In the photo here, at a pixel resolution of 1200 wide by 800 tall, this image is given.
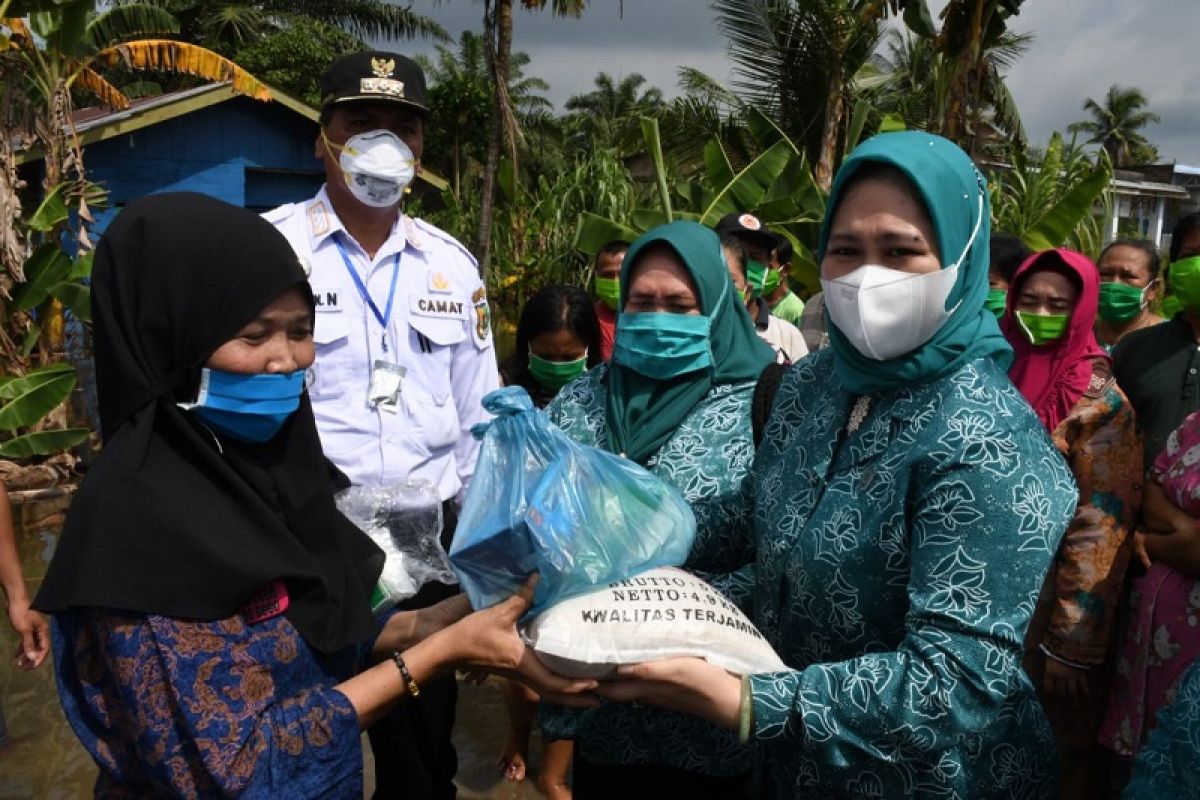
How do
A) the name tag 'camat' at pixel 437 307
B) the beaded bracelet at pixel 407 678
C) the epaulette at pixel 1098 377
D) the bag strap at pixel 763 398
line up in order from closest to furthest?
1. the beaded bracelet at pixel 407 678
2. the bag strap at pixel 763 398
3. the name tag 'camat' at pixel 437 307
4. the epaulette at pixel 1098 377

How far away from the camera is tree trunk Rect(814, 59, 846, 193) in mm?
11945

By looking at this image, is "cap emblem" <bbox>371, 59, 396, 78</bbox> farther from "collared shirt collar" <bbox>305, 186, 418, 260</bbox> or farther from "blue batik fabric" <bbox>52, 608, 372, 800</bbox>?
"blue batik fabric" <bbox>52, 608, 372, 800</bbox>

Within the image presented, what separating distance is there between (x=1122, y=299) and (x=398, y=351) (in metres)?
3.66

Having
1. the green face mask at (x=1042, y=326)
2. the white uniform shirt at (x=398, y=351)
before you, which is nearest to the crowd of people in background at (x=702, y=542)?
the white uniform shirt at (x=398, y=351)

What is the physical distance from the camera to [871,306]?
1.58 m

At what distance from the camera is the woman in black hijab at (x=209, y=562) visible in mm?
1479

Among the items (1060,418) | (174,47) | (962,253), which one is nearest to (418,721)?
(962,253)

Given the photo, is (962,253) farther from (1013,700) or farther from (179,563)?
(179,563)

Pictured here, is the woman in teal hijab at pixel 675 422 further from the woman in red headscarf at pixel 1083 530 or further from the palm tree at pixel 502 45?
the palm tree at pixel 502 45

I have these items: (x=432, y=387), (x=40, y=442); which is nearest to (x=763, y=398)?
(x=432, y=387)

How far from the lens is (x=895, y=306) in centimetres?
156

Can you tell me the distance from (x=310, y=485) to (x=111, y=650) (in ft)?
1.57

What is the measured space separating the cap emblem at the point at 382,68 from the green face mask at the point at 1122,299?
3620mm

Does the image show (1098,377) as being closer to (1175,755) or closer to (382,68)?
(1175,755)
